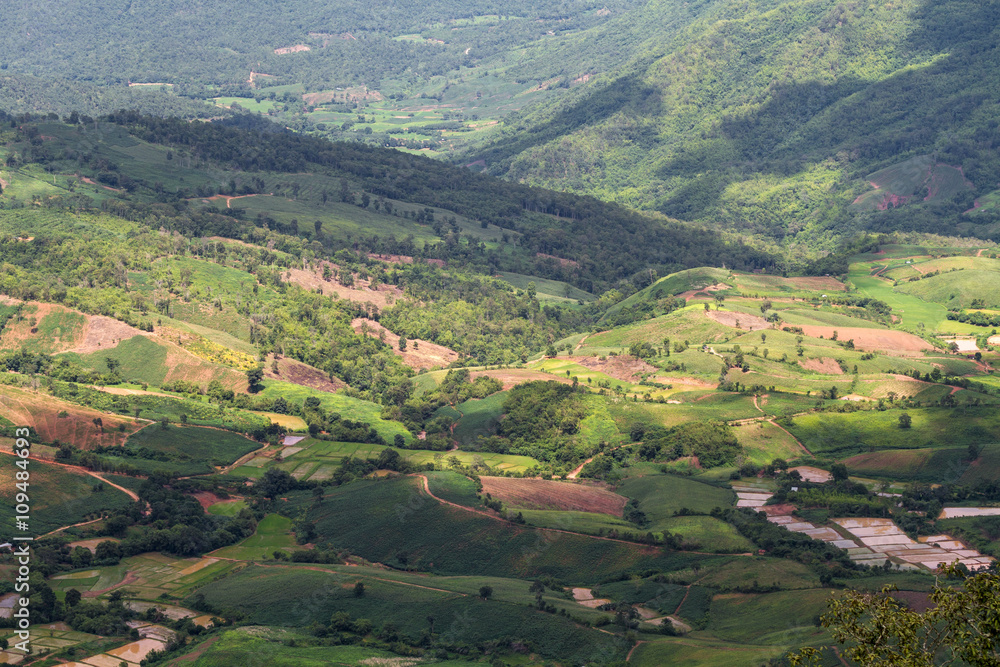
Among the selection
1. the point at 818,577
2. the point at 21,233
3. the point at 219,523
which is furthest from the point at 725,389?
the point at 21,233

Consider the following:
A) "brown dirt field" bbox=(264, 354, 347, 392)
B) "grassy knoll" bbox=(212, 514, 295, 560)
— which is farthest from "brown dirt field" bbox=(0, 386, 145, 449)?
"brown dirt field" bbox=(264, 354, 347, 392)

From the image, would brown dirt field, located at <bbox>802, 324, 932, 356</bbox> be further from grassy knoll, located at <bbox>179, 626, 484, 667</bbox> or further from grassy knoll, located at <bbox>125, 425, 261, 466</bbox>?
grassy knoll, located at <bbox>179, 626, 484, 667</bbox>

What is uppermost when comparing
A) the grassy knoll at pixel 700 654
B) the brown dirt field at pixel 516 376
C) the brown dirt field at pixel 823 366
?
the grassy knoll at pixel 700 654

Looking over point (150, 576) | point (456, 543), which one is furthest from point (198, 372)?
point (456, 543)

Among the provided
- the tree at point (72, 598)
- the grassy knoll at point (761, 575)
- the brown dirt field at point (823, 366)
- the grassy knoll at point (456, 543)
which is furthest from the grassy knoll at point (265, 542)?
the brown dirt field at point (823, 366)

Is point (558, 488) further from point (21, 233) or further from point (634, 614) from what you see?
point (21, 233)

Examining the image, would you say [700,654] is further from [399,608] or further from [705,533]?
[705,533]

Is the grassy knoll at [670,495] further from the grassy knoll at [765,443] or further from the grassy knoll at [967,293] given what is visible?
the grassy knoll at [967,293]
